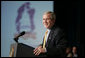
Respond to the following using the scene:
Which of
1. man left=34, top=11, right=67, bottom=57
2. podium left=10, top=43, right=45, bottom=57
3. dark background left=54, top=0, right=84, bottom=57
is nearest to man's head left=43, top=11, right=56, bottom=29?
man left=34, top=11, right=67, bottom=57

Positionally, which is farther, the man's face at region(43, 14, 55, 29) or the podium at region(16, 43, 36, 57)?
the podium at region(16, 43, 36, 57)

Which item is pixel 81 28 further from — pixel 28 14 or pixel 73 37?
pixel 28 14

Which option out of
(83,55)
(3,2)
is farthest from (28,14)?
(83,55)

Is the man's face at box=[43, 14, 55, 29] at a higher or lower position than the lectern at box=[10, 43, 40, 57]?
higher

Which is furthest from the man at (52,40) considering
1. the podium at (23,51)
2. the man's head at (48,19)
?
the podium at (23,51)

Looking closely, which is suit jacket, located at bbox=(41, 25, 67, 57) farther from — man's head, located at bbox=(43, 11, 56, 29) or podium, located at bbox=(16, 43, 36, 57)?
podium, located at bbox=(16, 43, 36, 57)

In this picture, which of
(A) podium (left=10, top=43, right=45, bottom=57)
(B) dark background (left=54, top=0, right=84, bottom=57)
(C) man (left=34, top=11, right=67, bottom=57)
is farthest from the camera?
(B) dark background (left=54, top=0, right=84, bottom=57)

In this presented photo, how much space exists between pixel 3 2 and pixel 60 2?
2141mm

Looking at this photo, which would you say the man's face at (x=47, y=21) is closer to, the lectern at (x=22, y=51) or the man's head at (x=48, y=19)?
the man's head at (x=48, y=19)

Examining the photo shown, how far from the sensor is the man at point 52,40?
1.32 meters

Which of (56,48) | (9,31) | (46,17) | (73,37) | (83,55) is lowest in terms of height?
(83,55)

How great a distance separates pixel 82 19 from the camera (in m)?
6.15

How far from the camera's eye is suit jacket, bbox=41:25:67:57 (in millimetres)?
1332

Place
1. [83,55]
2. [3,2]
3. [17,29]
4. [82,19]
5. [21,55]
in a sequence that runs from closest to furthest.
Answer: [21,55], [17,29], [3,2], [83,55], [82,19]
